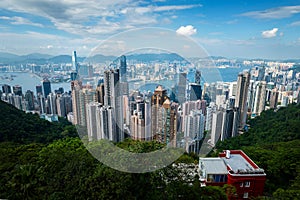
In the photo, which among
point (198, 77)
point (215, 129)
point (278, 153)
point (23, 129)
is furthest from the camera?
point (23, 129)

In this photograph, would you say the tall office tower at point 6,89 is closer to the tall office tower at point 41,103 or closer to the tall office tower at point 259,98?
the tall office tower at point 41,103

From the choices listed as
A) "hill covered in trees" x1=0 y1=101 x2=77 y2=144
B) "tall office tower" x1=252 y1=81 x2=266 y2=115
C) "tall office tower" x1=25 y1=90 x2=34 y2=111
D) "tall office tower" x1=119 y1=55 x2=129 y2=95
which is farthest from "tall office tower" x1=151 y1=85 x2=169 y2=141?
"tall office tower" x1=25 y1=90 x2=34 y2=111

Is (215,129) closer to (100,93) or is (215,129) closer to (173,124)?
(173,124)

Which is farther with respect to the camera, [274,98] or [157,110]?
[274,98]

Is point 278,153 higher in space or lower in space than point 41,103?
higher

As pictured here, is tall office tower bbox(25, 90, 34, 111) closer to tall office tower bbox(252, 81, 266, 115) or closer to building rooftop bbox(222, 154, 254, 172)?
building rooftop bbox(222, 154, 254, 172)

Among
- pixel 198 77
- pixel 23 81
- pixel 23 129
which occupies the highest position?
pixel 198 77

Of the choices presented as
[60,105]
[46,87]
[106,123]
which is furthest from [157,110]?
[46,87]

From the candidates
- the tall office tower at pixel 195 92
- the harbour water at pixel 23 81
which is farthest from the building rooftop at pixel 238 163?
the harbour water at pixel 23 81
